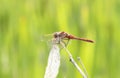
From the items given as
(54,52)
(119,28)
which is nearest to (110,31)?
(119,28)

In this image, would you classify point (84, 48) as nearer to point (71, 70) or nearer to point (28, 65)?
point (71, 70)

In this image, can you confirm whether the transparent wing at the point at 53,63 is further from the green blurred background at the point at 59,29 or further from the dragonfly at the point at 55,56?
the green blurred background at the point at 59,29

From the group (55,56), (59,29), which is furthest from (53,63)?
(59,29)

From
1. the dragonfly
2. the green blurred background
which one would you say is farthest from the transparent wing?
the green blurred background

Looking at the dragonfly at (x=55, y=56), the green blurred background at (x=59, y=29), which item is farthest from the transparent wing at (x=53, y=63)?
the green blurred background at (x=59, y=29)

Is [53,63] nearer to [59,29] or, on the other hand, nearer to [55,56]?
[55,56]

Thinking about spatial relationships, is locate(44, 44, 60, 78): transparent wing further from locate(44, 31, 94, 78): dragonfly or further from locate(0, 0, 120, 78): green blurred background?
locate(0, 0, 120, 78): green blurred background

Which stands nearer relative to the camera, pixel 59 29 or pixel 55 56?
pixel 55 56

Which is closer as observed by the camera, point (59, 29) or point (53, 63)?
point (53, 63)
